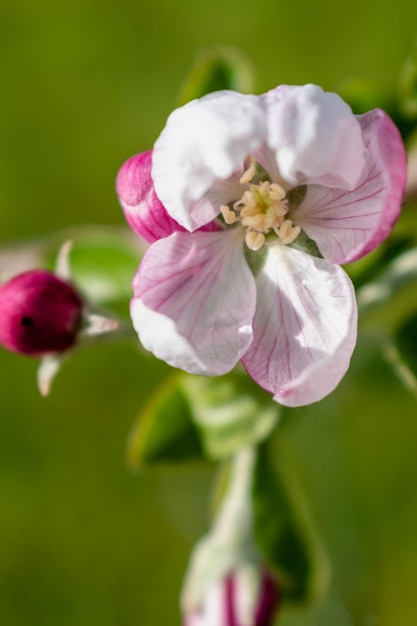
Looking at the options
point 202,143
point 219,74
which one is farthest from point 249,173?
point 219,74

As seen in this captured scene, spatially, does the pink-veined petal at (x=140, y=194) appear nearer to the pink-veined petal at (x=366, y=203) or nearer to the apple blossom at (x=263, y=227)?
the apple blossom at (x=263, y=227)

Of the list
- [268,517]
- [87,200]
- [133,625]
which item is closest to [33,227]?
[87,200]

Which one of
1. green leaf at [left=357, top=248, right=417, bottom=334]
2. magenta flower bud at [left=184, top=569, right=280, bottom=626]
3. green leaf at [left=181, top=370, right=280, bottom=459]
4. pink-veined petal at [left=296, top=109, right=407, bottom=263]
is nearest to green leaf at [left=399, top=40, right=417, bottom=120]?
green leaf at [left=357, top=248, right=417, bottom=334]

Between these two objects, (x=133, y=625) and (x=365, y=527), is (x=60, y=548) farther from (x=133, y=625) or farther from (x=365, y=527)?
(x=365, y=527)

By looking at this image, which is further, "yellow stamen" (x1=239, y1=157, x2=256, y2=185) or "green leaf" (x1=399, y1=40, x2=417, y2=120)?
"green leaf" (x1=399, y1=40, x2=417, y2=120)

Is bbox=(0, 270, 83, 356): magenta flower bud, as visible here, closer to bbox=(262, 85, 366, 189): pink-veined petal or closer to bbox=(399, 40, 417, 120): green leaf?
bbox=(262, 85, 366, 189): pink-veined petal
